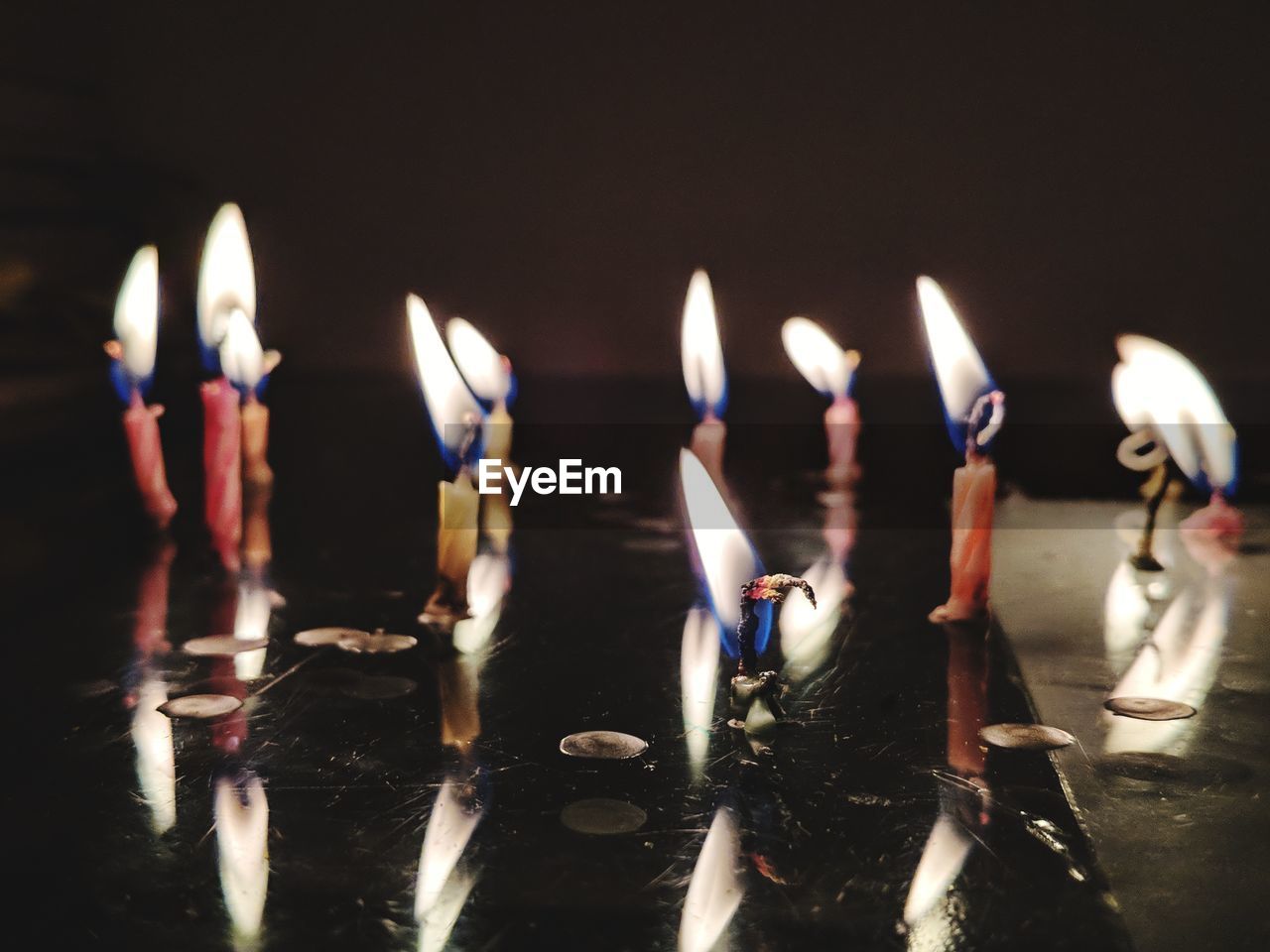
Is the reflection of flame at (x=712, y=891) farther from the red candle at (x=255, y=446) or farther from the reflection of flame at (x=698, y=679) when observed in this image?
the red candle at (x=255, y=446)

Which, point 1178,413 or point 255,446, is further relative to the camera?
point 255,446

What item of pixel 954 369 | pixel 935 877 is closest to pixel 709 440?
pixel 954 369

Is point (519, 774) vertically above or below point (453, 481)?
below

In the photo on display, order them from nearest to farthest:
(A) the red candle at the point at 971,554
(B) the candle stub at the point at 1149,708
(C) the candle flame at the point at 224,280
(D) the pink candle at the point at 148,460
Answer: (B) the candle stub at the point at 1149,708, (A) the red candle at the point at 971,554, (D) the pink candle at the point at 148,460, (C) the candle flame at the point at 224,280

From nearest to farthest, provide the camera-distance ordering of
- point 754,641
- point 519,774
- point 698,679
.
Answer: point 519,774 < point 754,641 < point 698,679

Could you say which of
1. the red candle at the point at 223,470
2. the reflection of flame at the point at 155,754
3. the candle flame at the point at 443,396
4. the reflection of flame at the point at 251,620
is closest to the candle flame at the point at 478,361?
the red candle at the point at 223,470

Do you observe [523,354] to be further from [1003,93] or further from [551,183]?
[1003,93]

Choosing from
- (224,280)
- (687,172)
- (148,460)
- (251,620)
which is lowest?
(251,620)

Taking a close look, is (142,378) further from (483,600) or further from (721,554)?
(721,554)
